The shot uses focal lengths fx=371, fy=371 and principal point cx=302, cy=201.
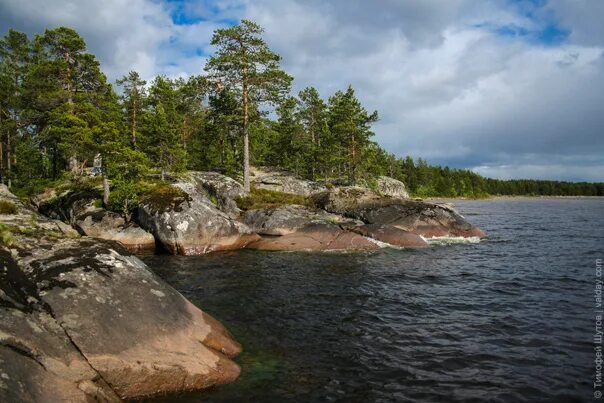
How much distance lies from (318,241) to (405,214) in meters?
10.7

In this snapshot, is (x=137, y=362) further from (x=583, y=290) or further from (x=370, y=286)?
(x=583, y=290)

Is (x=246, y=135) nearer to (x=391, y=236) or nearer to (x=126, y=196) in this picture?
(x=126, y=196)

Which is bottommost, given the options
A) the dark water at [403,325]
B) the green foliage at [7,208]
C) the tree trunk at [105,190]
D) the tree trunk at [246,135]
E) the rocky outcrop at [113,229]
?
the dark water at [403,325]

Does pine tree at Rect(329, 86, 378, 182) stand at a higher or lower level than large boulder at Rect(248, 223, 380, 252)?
higher

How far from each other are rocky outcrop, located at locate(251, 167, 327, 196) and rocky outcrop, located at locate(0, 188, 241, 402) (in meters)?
37.4

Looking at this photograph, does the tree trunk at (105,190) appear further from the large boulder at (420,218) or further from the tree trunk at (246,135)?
the large boulder at (420,218)

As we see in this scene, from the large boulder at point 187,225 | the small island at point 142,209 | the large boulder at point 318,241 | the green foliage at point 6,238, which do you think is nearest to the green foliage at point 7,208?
the small island at point 142,209

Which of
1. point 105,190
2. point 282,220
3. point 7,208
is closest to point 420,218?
A: point 282,220

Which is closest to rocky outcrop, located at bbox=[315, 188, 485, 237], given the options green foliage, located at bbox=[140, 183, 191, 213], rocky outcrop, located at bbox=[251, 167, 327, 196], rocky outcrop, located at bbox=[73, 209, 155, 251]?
rocky outcrop, located at bbox=[251, 167, 327, 196]

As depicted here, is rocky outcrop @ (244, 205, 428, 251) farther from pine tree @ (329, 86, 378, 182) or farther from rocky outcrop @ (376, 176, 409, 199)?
rocky outcrop @ (376, 176, 409, 199)

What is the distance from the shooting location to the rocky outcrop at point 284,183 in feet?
157

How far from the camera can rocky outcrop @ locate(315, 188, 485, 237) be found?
107 ft

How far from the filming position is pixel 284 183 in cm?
4869

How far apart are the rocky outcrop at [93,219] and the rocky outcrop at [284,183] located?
20280 mm
